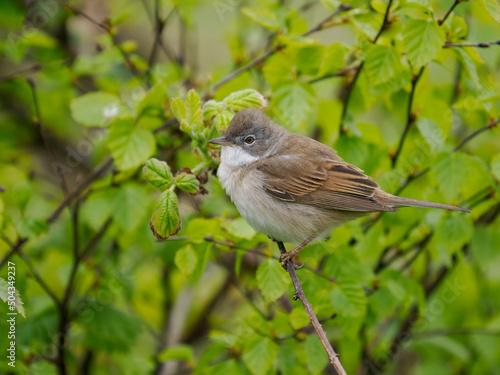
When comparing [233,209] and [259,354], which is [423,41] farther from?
[233,209]

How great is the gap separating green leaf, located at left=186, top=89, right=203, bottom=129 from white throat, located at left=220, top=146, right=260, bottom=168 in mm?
577

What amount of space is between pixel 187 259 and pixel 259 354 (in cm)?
68

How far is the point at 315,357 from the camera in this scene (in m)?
2.90

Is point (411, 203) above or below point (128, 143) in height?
below

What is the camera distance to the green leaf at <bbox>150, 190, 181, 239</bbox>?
2432 mm

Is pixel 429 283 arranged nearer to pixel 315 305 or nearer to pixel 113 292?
pixel 315 305

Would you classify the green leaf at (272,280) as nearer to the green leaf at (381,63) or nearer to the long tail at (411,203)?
the long tail at (411,203)

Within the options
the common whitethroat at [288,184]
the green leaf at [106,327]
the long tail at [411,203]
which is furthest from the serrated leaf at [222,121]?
the green leaf at [106,327]

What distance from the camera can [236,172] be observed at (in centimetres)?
330

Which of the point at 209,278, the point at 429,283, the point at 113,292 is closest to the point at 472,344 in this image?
the point at 429,283

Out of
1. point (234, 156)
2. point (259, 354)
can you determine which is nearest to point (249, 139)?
point (234, 156)

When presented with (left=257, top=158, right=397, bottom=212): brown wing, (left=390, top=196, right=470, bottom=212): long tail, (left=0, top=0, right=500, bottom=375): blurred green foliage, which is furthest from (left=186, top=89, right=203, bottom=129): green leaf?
(left=390, top=196, right=470, bottom=212): long tail

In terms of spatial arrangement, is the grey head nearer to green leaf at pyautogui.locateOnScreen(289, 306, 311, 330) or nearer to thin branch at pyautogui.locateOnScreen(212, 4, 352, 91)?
thin branch at pyautogui.locateOnScreen(212, 4, 352, 91)

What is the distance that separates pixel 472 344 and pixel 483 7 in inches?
118
